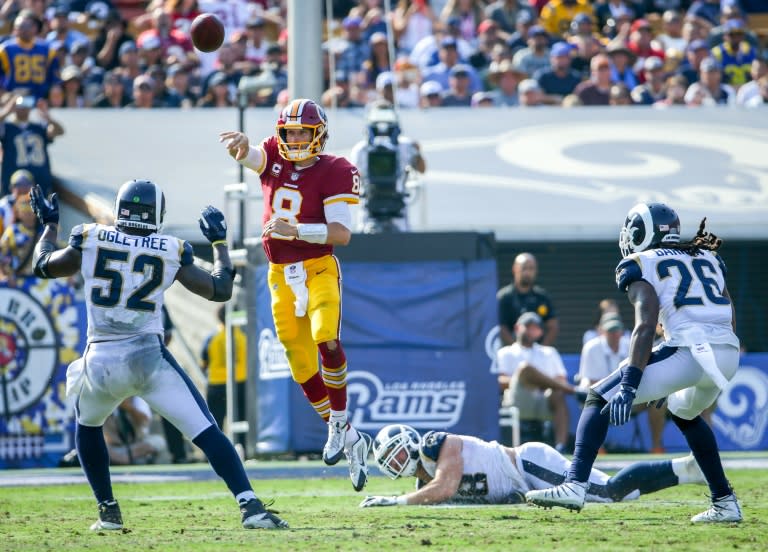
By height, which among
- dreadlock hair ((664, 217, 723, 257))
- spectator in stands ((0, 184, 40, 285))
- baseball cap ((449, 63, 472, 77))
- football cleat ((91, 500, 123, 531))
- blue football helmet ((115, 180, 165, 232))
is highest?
baseball cap ((449, 63, 472, 77))

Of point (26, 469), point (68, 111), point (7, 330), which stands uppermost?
point (68, 111)

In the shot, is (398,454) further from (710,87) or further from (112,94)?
(710,87)

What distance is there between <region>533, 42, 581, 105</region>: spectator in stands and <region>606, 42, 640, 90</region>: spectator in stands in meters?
0.65

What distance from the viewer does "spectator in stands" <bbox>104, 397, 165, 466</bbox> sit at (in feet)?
42.2

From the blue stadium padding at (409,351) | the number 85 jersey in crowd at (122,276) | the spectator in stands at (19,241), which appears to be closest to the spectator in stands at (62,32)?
the spectator in stands at (19,241)

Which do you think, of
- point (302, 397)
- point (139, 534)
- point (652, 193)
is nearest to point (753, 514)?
point (139, 534)

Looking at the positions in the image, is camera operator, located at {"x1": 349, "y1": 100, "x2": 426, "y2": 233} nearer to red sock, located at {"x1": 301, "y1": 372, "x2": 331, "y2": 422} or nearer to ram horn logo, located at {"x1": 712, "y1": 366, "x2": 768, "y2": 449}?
red sock, located at {"x1": 301, "y1": 372, "x2": 331, "y2": 422}

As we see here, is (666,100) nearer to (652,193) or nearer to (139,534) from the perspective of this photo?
(652,193)

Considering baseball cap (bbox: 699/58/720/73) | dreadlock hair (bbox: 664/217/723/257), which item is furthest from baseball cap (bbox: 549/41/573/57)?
dreadlock hair (bbox: 664/217/723/257)

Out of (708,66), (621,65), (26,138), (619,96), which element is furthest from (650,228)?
(621,65)

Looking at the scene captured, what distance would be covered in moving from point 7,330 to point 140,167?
3205mm

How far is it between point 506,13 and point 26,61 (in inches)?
270

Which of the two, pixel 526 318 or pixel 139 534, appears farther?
pixel 526 318

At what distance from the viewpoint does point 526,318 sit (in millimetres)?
13258
